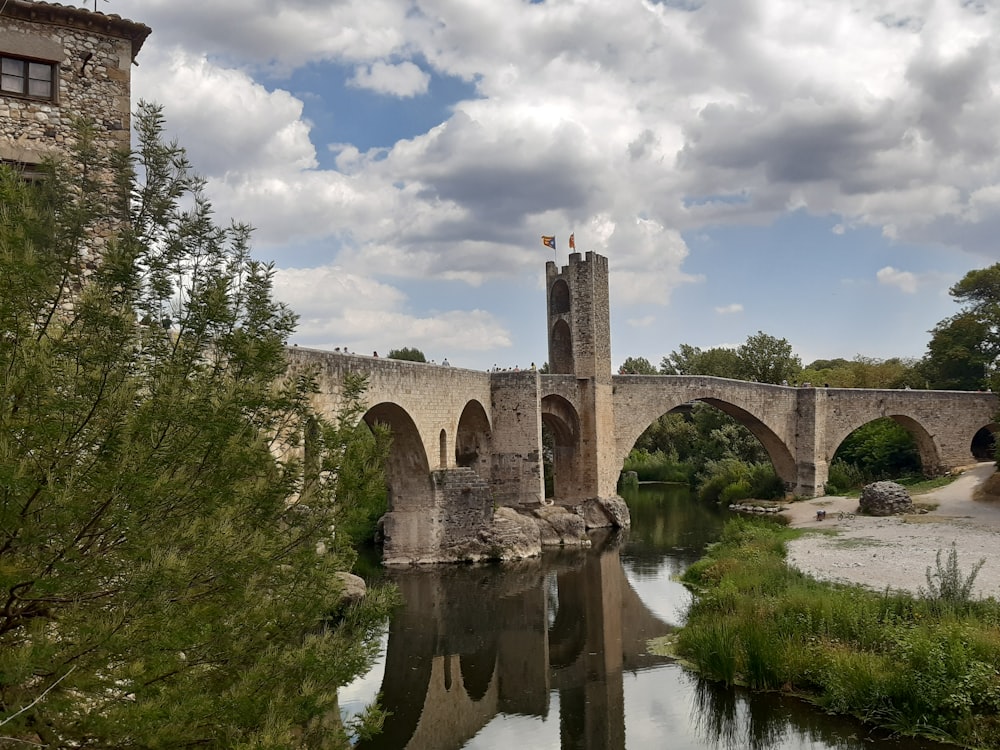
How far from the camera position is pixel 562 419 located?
2320 cm

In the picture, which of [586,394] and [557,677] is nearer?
[557,677]

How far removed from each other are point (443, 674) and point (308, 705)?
7.71 meters

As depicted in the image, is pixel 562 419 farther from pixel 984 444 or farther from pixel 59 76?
pixel 59 76

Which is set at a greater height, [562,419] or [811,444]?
[562,419]

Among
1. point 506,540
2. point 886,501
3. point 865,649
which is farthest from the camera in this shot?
point 886,501

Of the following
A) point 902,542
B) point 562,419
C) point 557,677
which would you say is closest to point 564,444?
point 562,419

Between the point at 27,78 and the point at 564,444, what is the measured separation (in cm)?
1883

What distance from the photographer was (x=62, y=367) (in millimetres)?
3039

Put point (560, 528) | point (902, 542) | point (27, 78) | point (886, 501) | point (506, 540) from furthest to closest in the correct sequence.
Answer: point (886, 501) < point (560, 528) < point (506, 540) < point (902, 542) < point (27, 78)

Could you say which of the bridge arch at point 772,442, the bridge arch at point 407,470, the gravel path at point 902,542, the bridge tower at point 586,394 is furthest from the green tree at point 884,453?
the bridge arch at point 407,470

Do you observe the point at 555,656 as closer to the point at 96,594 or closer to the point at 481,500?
the point at 481,500

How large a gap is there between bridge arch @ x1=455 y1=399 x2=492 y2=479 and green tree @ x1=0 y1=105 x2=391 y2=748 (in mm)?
16294

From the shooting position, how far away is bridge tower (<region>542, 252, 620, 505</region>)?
22531mm

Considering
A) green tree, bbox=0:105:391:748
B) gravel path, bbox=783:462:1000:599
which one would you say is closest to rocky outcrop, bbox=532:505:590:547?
gravel path, bbox=783:462:1000:599
